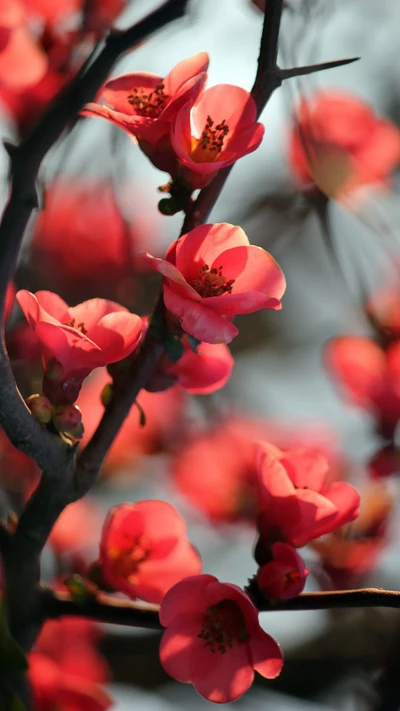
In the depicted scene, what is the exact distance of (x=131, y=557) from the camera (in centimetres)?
93

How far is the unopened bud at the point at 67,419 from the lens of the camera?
0.67 metres

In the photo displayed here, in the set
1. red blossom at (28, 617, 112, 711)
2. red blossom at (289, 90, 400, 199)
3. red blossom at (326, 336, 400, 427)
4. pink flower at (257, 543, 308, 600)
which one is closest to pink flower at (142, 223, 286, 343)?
pink flower at (257, 543, 308, 600)

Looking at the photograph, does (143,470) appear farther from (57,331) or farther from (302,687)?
(57,331)

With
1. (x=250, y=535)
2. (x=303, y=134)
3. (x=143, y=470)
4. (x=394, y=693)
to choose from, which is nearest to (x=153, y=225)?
(x=143, y=470)

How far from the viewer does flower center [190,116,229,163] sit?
71 centimetres

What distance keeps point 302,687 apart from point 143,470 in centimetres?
64

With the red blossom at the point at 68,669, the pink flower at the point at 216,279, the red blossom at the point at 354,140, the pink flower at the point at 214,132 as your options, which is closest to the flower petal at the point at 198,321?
the pink flower at the point at 216,279

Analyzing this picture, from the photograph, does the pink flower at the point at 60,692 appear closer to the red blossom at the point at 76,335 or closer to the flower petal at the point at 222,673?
the flower petal at the point at 222,673

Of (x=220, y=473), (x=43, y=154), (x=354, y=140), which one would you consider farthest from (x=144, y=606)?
(x=354, y=140)

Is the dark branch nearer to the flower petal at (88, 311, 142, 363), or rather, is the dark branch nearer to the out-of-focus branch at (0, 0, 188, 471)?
the out-of-focus branch at (0, 0, 188, 471)

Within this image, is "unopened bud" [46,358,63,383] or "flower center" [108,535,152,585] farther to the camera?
"flower center" [108,535,152,585]

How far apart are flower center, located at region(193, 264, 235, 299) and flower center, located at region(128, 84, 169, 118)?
0.16m

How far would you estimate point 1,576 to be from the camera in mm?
827

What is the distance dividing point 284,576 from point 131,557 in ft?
0.84
